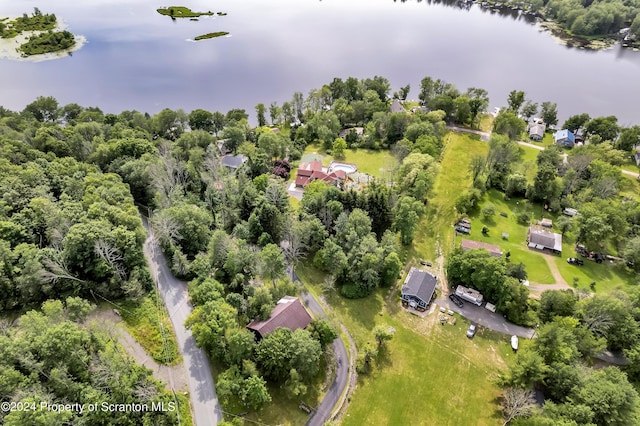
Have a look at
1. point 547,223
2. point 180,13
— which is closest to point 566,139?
point 547,223

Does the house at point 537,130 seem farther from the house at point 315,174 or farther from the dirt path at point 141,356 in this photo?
the dirt path at point 141,356

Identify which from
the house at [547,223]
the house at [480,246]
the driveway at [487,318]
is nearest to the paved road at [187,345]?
the driveway at [487,318]

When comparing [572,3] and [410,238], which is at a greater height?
[572,3]

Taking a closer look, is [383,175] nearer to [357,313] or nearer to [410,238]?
[410,238]

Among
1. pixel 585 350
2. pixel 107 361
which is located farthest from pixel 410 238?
pixel 107 361

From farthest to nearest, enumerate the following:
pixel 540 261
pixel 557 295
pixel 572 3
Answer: pixel 572 3 → pixel 540 261 → pixel 557 295

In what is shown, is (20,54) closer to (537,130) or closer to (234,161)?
(234,161)
